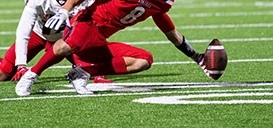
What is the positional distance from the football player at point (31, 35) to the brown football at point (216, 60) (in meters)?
0.96

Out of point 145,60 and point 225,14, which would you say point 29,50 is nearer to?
point 145,60

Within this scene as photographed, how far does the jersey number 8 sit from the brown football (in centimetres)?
69

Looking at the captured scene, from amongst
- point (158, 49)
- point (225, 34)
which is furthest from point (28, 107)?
point (225, 34)

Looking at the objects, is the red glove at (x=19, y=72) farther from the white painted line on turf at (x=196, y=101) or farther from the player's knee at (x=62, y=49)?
the white painted line on turf at (x=196, y=101)

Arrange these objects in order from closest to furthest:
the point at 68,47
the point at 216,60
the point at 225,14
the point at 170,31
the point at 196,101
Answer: the point at 196,101
the point at 68,47
the point at 216,60
the point at 170,31
the point at 225,14

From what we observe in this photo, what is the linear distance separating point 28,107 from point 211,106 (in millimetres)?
1216

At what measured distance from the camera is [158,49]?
10.1 metres

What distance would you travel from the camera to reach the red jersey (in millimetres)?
6672

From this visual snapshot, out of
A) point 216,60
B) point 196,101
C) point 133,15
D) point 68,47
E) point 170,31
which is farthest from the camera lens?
point 170,31

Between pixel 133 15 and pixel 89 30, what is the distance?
1.21 ft

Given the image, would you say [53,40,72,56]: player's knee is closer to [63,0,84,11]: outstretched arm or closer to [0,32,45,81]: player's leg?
[63,0,84,11]: outstretched arm

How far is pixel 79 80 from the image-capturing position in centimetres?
662

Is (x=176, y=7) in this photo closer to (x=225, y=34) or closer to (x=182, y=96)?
(x=225, y=34)

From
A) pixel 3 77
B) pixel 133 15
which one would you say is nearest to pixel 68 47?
pixel 133 15
